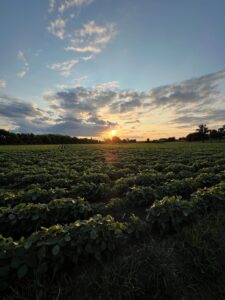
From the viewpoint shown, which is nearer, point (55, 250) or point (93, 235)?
point (55, 250)

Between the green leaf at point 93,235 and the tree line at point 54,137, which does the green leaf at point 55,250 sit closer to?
the green leaf at point 93,235

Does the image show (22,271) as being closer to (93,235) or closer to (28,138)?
(93,235)

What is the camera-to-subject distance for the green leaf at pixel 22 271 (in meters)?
2.67

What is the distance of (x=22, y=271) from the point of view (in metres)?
2.71

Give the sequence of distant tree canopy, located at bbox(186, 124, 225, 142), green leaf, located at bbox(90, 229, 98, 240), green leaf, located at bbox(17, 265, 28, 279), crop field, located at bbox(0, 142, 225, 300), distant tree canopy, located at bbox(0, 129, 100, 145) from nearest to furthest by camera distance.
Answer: green leaf, located at bbox(17, 265, 28, 279) < crop field, located at bbox(0, 142, 225, 300) < green leaf, located at bbox(90, 229, 98, 240) < distant tree canopy, located at bbox(0, 129, 100, 145) < distant tree canopy, located at bbox(186, 124, 225, 142)

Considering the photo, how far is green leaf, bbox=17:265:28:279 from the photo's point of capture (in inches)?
105

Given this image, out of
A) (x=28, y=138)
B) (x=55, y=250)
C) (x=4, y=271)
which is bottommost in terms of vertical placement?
(x=4, y=271)

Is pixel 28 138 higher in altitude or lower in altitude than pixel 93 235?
higher

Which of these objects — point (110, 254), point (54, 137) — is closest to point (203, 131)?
point (54, 137)

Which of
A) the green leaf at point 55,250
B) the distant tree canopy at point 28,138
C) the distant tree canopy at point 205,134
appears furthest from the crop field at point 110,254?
the distant tree canopy at point 205,134

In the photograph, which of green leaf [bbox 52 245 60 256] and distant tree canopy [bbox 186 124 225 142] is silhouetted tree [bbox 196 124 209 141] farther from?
green leaf [bbox 52 245 60 256]

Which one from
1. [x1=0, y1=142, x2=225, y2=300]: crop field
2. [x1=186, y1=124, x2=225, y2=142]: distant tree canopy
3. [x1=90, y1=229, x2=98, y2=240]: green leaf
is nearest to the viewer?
[x1=0, y1=142, x2=225, y2=300]: crop field

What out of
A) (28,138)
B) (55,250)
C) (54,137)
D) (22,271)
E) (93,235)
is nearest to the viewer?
(22,271)

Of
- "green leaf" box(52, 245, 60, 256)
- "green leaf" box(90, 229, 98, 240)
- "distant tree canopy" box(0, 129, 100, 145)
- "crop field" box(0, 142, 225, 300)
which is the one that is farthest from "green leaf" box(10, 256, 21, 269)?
"distant tree canopy" box(0, 129, 100, 145)
